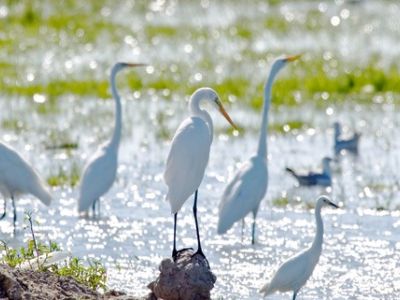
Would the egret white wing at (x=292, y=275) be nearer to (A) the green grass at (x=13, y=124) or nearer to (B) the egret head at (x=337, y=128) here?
(B) the egret head at (x=337, y=128)

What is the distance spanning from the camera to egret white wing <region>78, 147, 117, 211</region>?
1199 centimetres

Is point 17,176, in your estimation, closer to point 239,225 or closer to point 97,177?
point 97,177

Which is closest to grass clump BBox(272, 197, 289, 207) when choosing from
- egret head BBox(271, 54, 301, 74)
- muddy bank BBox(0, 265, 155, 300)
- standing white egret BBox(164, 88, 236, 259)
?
egret head BBox(271, 54, 301, 74)

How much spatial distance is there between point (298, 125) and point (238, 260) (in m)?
6.53

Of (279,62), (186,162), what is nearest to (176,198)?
(186,162)

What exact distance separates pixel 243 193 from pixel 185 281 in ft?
10.2

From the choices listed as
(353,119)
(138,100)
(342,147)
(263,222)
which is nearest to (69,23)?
(138,100)

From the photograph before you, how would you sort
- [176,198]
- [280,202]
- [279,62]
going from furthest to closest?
[280,202]
[279,62]
[176,198]

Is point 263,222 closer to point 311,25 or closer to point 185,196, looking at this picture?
point 185,196

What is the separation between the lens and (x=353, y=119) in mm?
17922

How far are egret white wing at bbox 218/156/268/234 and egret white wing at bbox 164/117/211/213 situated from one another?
2.41 m

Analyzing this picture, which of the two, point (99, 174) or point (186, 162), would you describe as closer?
point (186, 162)

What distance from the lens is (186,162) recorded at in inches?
332

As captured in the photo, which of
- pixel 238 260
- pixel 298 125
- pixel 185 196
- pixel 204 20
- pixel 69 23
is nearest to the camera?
pixel 185 196
